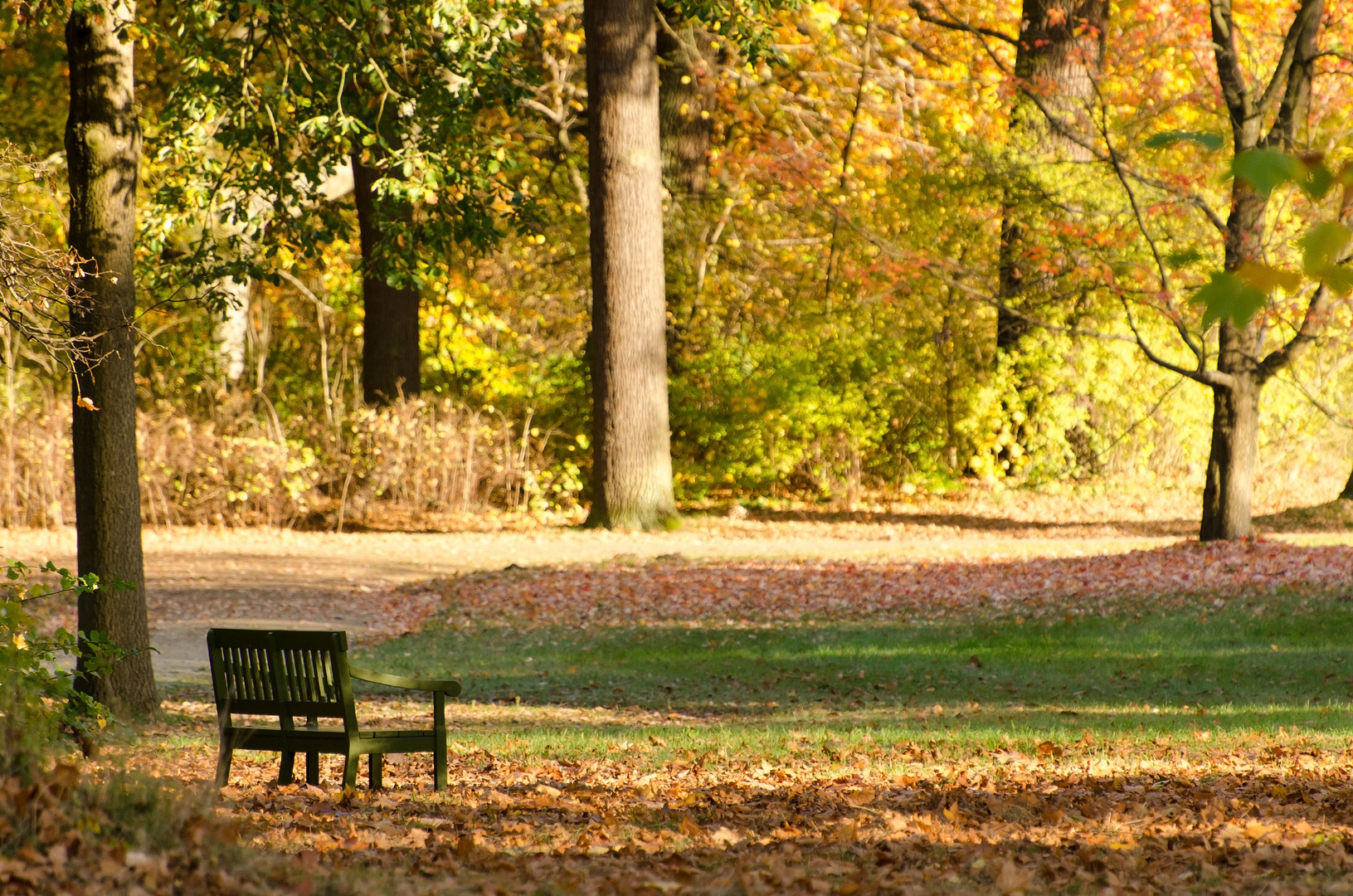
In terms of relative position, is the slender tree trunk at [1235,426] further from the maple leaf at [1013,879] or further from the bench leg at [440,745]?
the maple leaf at [1013,879]

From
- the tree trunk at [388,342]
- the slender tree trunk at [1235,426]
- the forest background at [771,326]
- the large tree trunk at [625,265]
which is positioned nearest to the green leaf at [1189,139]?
the slender tree trunk at [1235,426]

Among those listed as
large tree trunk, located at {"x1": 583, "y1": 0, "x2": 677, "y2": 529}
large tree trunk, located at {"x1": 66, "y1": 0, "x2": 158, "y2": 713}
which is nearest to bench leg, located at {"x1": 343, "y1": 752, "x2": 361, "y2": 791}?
large tree trunk, located at {"x1": 66, "y1": 0, "x2": 158, "y2": 713}

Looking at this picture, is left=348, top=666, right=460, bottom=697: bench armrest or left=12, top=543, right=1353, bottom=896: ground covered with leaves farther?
left=348, top=666, right=460, bottom=697: bench armrest

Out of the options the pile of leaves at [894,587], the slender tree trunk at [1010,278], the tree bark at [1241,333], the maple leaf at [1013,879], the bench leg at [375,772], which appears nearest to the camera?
the maple leaf at [1013,879]

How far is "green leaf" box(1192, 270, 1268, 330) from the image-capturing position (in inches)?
101

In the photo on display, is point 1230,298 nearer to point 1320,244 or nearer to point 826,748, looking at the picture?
point 1320,244

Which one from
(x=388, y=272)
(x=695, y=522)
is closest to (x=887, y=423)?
(x=695, y=522)

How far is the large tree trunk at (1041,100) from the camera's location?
18.1m

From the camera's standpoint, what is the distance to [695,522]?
62.8 feet

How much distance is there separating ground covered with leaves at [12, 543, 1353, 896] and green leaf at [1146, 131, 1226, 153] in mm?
2483

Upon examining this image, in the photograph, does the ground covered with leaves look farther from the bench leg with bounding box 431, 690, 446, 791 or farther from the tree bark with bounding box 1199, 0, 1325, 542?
the tree bark with bounding box 1199, 0, 1325, 542

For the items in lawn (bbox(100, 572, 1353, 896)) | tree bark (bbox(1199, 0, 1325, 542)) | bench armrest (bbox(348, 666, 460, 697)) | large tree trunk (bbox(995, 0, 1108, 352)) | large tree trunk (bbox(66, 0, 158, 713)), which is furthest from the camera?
large tree trunk (bbox(995, 0, 1108, 352))

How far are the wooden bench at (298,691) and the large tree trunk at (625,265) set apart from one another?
39.8 feet

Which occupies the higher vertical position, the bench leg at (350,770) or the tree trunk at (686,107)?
the tree trunk at (686,107)
